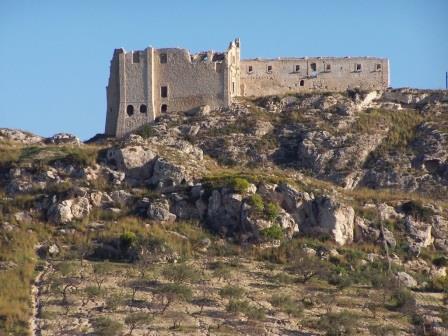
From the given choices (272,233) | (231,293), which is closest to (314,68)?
(272,233)

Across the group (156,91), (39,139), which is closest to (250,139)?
(156,91)

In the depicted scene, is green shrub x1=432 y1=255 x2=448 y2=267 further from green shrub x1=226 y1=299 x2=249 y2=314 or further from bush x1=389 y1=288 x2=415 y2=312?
green shrub x1=226 y1=299 x2=249 y2=314

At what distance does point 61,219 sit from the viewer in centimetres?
6256

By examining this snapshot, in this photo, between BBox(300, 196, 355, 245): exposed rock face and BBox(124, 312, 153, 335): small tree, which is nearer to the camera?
BBox(124, 312, 153, 335): small tree

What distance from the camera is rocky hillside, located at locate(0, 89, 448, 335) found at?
5488cm

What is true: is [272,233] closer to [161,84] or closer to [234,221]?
[234,221]

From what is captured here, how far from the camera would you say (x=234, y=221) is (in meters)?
62.7

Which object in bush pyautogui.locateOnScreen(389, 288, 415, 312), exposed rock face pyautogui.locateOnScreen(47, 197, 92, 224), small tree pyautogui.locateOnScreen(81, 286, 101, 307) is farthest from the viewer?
exposed rock face pyautogui.locateOnScreen(47, 197, 92, 224)

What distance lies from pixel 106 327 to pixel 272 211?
12.6 meters

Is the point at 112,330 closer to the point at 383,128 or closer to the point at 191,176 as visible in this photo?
the point at 191,176

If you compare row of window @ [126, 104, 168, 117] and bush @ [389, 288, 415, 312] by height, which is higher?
row of window @ [126, 104, 168, 117]

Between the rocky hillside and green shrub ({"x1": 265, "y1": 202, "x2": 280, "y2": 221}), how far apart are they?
0.17ft

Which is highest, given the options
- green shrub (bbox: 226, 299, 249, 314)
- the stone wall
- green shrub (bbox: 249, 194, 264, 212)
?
the stone wall

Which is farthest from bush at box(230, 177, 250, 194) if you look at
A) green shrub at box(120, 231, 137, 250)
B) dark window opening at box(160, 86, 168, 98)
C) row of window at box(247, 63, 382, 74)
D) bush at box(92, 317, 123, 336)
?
row of window at box(247, 63, 382, 74)
